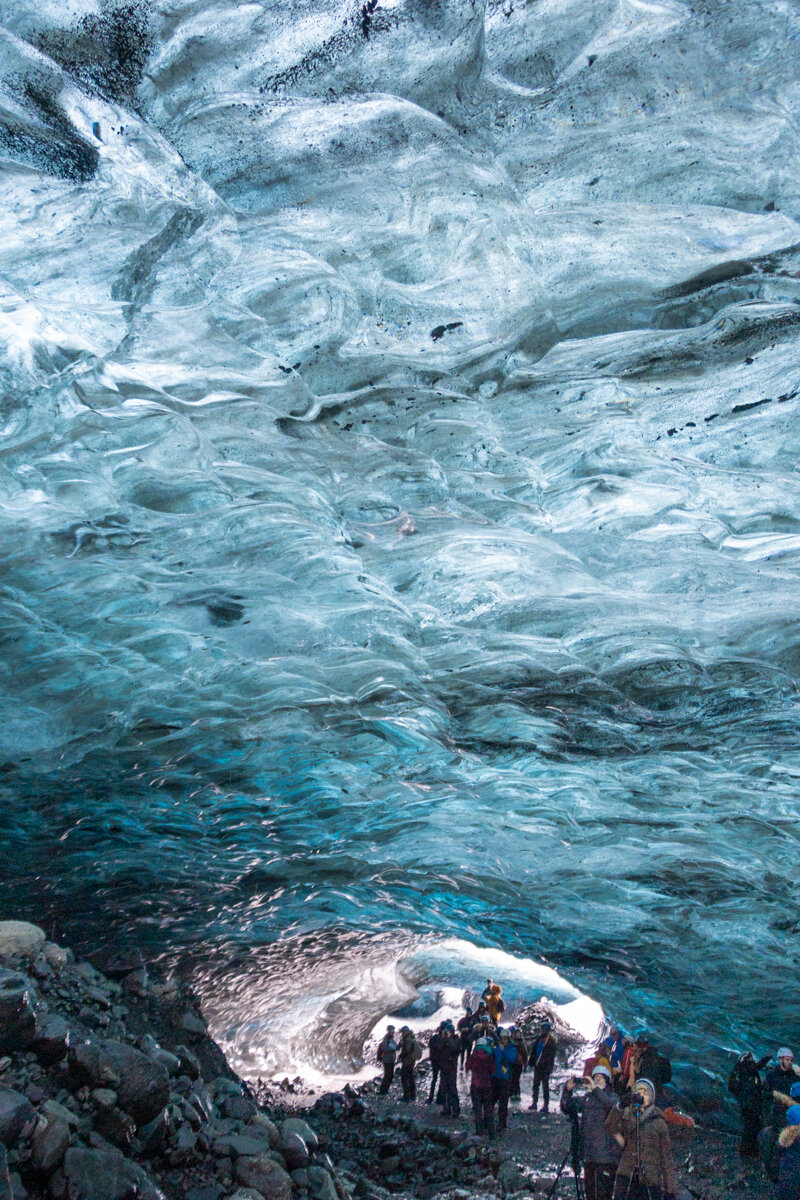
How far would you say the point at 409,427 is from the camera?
3922mm

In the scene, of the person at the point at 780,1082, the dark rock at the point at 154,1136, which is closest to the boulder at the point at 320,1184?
the dark rock at the point at 154,1136

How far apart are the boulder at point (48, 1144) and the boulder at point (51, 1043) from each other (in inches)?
16.6

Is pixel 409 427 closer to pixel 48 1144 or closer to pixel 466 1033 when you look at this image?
pixel 48 1144

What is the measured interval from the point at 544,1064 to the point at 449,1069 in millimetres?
915

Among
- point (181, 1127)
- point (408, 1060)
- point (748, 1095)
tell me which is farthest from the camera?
point (408, 1060)

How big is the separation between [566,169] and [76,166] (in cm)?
184

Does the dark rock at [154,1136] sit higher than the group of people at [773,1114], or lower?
higher

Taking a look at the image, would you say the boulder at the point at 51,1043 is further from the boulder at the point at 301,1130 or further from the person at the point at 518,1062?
the person at the point at 518,1062

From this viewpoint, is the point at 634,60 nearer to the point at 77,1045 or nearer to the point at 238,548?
the point at 238,548

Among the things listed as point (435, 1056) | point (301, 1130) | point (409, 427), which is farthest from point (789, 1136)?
point (409, 427)

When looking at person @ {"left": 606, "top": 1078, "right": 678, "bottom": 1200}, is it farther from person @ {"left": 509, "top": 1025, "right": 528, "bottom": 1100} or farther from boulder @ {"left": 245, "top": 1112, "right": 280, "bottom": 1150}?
person @ {"left": 509, "top": 1025, "right": 528, "bottom": 1100}

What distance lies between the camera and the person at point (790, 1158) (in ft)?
16.6

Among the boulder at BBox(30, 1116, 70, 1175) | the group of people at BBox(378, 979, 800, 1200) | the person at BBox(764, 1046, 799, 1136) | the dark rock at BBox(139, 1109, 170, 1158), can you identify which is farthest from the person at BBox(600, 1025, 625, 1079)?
the boulder at BBox(30, 1116, 70, 1175)

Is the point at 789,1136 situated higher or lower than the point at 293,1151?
lower
